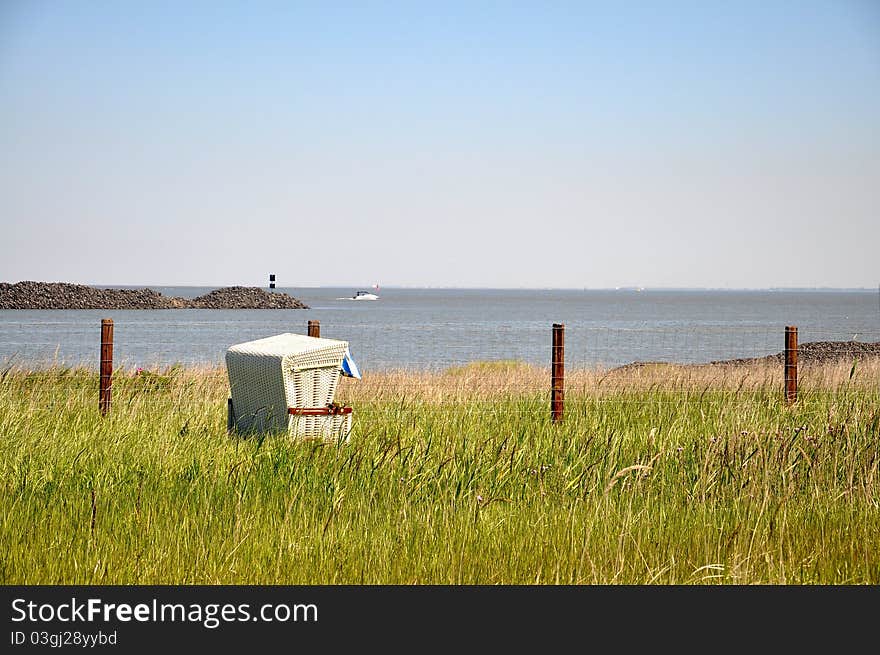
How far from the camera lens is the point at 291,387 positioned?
9.98m

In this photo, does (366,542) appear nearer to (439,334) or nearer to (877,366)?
(877,366)

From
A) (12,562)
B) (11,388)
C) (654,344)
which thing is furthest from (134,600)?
(654,344)

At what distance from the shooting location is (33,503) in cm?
704

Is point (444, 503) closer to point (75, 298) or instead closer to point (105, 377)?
point (105, 377)

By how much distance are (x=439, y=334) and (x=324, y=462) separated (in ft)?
169

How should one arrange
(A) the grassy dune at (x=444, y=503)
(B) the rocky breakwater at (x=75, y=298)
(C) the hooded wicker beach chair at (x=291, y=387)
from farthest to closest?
1. (B) the rocky breakwater at (x=75, y=298)
2. (C) the hooded wicker beach chair at (x=291, y=387)
3. (A) the grassy dune at (x=444, y=503)

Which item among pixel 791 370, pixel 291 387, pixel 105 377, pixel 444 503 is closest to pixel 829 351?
pixel 791 370

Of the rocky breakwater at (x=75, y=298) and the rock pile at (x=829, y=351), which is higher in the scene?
the rocky breakwater at (x=75, y=298)

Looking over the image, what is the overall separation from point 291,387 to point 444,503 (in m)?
3.45

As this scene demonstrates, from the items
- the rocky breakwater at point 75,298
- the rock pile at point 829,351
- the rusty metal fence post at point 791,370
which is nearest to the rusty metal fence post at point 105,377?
the rusty metal fence post at point 791,370

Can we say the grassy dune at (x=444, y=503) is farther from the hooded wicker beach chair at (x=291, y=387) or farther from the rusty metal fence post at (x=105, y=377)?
the rusty metal fence post at (x=105, y=377)

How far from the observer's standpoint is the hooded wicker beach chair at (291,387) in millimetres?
9945

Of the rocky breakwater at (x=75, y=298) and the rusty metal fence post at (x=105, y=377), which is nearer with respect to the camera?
the rusty metal fence post at (x=105, y=377)

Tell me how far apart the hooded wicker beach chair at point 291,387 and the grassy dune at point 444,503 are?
1.32ft
